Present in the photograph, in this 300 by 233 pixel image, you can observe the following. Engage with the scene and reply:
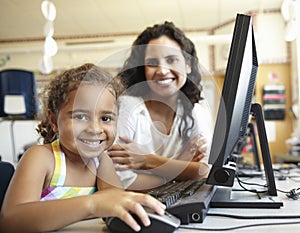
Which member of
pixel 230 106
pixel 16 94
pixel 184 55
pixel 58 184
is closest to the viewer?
pixel 230 106

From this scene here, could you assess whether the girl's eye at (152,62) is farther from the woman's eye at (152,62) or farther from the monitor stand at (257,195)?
the monitor stand at (257,195)

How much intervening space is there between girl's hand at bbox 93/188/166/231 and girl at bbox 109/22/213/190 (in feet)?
1.53

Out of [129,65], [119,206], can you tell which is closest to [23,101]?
[129,65]

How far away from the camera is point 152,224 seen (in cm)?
61

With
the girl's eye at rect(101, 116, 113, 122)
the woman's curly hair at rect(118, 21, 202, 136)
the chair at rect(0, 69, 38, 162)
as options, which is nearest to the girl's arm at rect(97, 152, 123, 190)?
the girl's eye at rect(101, 116, 113, 122)

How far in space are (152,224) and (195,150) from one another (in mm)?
695

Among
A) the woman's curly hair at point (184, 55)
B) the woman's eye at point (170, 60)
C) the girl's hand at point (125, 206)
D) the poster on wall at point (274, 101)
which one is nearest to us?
the girl's hand at point (125, 206)

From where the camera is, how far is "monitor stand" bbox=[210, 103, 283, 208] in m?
0.85

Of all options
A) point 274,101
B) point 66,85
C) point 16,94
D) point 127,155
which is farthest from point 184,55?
point 274,101

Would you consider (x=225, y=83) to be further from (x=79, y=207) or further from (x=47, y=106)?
(x=47, y=106)

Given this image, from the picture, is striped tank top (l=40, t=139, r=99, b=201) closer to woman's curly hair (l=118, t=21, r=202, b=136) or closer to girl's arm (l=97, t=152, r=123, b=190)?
girl's arm (l=97, t=152, r=123, b=190)

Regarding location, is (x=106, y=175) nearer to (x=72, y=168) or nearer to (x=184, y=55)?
(x=72, y=168)

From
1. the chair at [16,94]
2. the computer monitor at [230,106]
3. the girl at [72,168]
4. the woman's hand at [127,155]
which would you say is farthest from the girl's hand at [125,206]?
the chair at [16,94]

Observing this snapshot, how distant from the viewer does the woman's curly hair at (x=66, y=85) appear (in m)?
0.97
